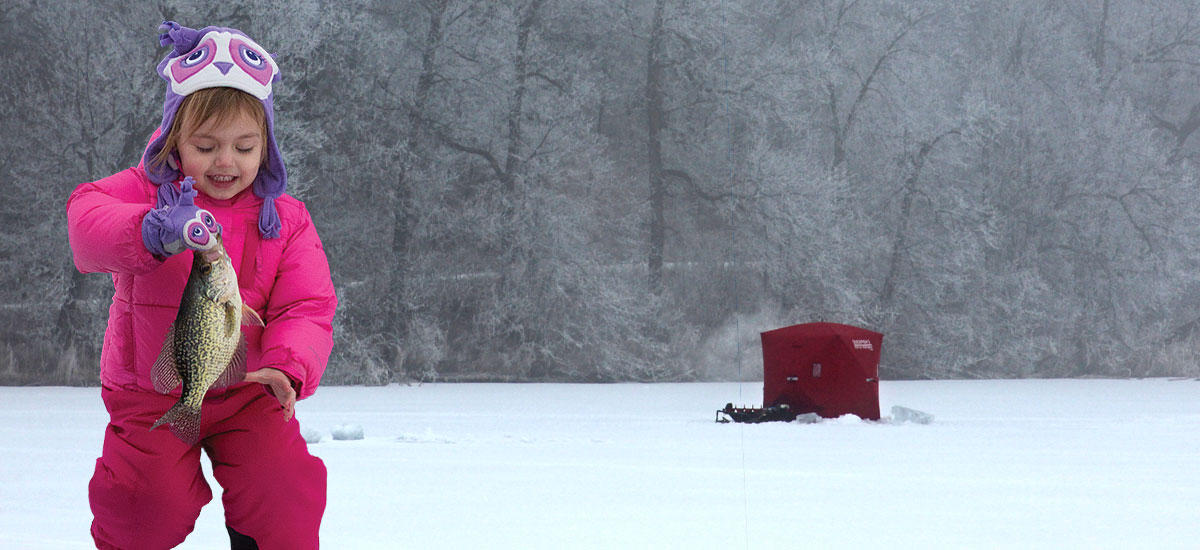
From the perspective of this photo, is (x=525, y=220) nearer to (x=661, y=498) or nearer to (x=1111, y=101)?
(x=1111, y=101)

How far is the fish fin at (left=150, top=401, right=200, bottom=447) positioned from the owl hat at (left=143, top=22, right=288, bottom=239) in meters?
0.42

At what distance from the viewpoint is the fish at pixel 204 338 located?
7.91ft

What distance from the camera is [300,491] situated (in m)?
2.95

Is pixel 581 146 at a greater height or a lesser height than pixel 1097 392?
greater

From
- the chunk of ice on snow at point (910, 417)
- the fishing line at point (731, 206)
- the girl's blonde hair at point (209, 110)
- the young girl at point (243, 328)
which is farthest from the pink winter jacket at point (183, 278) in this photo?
the fishing line at point (731, 206)

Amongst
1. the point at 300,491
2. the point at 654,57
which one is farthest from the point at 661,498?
the point at 654,57

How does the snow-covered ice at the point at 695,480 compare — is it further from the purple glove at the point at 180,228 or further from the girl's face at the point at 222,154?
the purple glove at the point at 180,228

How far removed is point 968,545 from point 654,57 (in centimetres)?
2175

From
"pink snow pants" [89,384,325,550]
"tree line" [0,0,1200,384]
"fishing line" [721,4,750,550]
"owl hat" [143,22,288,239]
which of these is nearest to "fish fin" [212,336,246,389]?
"pink snow pants" [89,384,325,550]

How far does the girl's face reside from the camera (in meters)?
2.79

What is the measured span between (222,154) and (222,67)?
0.21m

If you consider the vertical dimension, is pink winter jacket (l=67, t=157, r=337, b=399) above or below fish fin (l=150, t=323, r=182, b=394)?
above

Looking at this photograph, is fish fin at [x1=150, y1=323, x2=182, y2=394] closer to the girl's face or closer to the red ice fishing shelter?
the girl's face

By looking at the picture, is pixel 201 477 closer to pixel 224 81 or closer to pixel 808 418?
pixel 224 81
